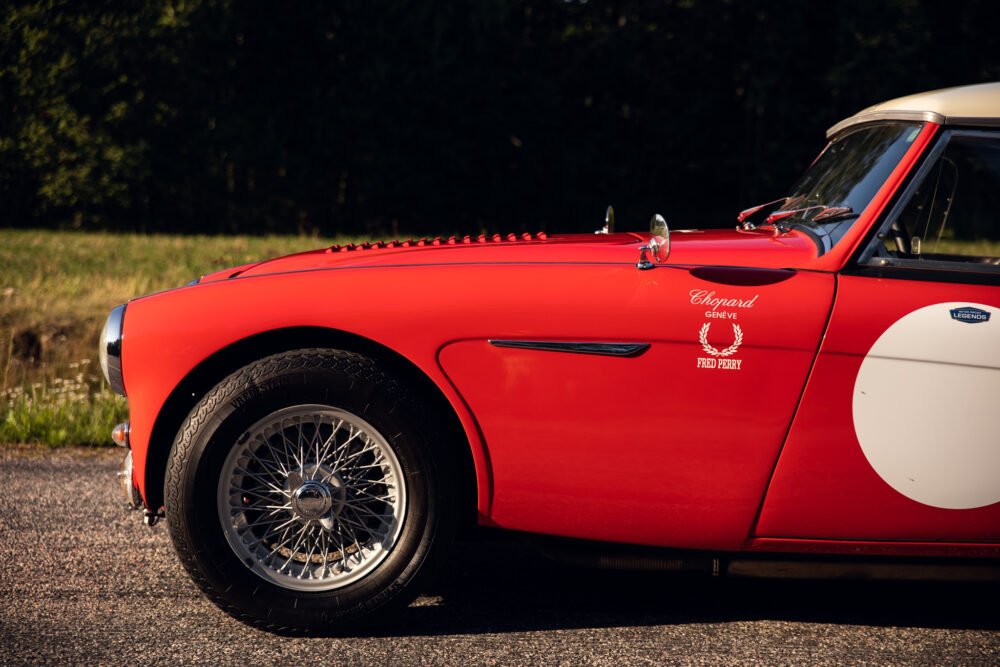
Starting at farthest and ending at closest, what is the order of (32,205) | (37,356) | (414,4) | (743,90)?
(743,90)
(414,4)
(32,205)
(37,356)

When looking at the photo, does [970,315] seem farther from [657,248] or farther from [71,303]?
[71,303]

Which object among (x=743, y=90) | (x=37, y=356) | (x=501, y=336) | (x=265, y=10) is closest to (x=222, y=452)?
(x=501, y=336)

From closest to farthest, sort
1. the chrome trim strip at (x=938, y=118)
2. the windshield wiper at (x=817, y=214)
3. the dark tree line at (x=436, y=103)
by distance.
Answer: the chrome trim strip at (x=938, y=118), the windshield wiper at (x=817, y=214), the dark tree line at (x=436, y=103)

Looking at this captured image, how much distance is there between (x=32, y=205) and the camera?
19719mm

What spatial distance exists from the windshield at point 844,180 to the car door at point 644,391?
1.02 ft

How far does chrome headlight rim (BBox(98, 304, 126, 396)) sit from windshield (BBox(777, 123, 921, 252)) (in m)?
2.20

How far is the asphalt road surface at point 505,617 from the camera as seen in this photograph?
313 centimetres

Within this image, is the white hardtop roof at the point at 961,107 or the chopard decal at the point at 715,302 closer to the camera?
the chopard decal at the point at 715,302

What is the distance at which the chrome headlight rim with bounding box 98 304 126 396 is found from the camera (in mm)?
3340

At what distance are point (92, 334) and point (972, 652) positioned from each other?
23.1 feet

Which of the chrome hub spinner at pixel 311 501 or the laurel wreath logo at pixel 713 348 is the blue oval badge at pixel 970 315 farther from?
the chrome hub spinner at pixel 311 501

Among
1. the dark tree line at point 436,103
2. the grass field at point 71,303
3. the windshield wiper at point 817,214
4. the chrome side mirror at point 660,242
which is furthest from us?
the dark tree line at point 436,103

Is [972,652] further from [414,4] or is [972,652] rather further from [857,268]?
[414,4]

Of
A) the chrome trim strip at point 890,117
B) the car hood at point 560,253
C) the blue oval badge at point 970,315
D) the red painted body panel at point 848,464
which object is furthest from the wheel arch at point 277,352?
the chrome trim strip at point 890,117
